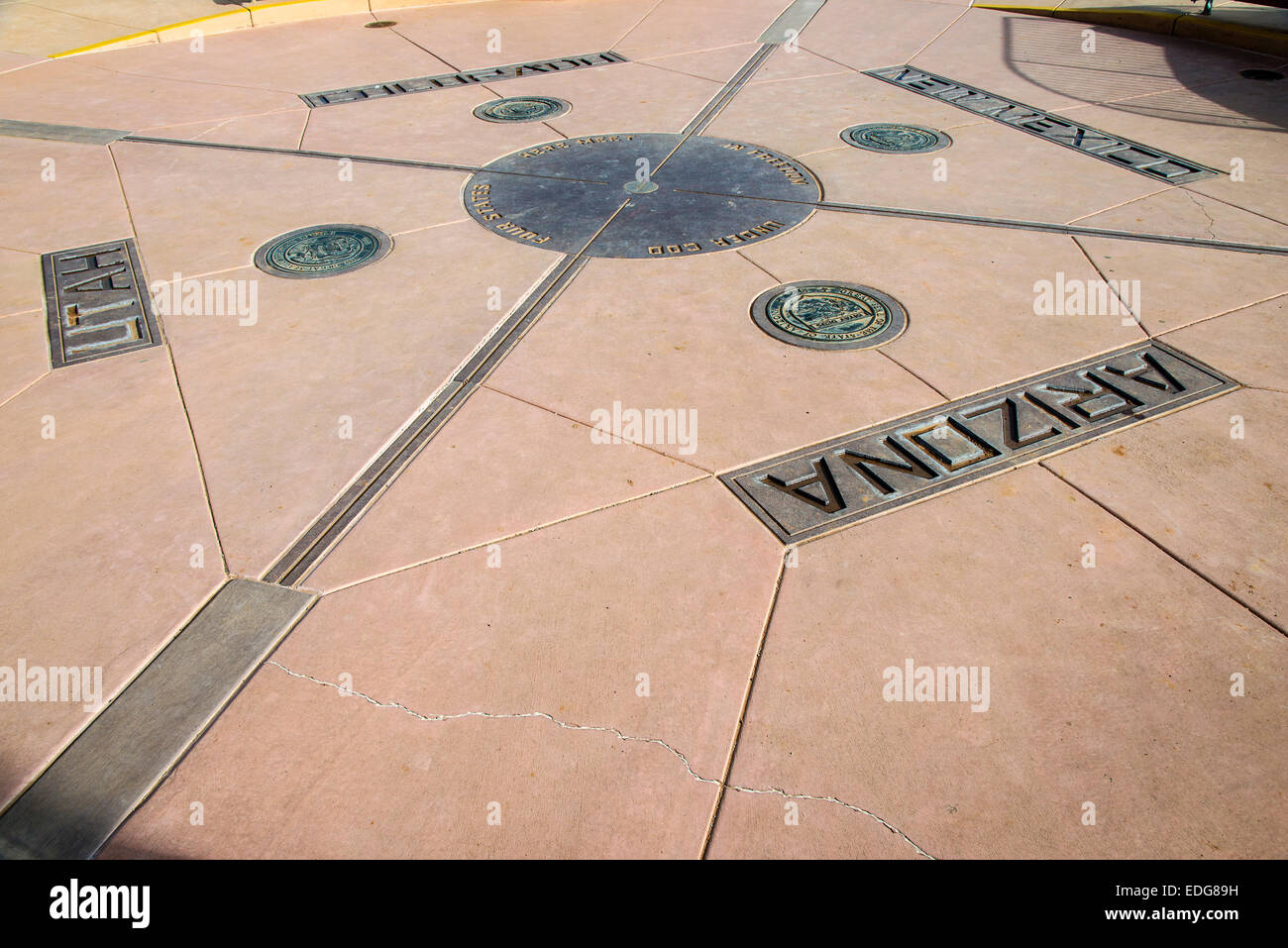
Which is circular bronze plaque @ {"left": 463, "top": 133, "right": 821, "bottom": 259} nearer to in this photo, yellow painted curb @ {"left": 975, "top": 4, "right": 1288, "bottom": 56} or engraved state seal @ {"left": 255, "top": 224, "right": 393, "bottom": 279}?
engraved state seal @ {"left": 255, "top": 224, "right": 393, "bottom": 279}

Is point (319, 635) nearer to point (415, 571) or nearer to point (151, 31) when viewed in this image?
point (415, 571)

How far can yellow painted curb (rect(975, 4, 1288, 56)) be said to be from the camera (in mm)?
8328

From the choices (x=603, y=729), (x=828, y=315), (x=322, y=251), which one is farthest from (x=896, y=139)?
(x=603, y=729)

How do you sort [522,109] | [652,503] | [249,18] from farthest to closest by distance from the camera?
[249,18]
[522,109]
[652,503]

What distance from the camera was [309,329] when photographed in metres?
4.54

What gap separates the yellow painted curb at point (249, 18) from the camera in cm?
957

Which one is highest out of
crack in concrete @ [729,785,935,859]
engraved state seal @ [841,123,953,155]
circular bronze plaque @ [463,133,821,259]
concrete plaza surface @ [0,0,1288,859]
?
engraved state seal @ [841,123,953,155]

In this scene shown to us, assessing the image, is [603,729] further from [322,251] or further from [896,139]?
[896,139]

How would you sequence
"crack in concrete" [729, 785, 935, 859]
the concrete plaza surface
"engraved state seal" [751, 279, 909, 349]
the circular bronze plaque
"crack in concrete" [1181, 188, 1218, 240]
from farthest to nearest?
the circular bronze plaque
"crack in concrete" [1181, 188, 1218, 240]
"engraved state seal" [751, 279, 909, 349]
the concrete plaza surface
"crack in concrete" [729, 785, 935, 859]

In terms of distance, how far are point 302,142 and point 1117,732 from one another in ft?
23.1

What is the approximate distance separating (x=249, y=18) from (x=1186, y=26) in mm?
10458

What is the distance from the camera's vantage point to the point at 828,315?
4.55 m

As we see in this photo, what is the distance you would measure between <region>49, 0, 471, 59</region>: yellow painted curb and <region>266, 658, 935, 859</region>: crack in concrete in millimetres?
9754

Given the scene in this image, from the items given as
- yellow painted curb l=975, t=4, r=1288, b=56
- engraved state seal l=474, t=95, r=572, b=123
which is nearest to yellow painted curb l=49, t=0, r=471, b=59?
engraved state seal l=474, t=95, r=572, b=123
